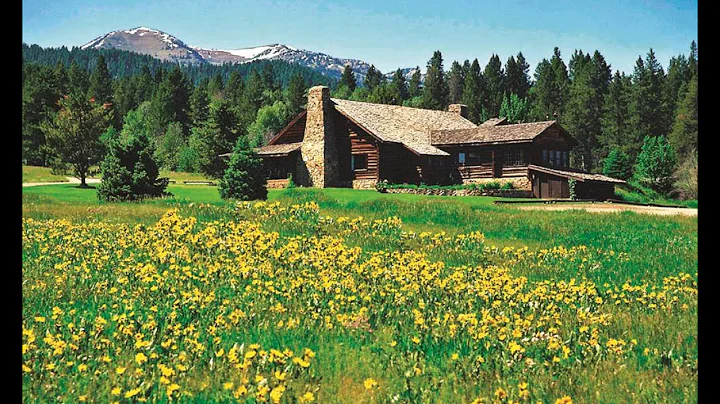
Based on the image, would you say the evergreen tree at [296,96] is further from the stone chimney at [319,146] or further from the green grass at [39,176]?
the stone chimney at [319,146]

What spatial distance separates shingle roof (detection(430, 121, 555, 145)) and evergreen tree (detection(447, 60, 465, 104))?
91944mm

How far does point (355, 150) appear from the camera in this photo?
183 feet

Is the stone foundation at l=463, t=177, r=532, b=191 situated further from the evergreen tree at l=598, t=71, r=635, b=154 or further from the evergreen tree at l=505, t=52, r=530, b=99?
the evergreen tree at l=505, t=52, r=530, b=99

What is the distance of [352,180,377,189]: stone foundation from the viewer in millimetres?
54625

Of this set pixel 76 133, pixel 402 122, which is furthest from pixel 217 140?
pixel 402 122

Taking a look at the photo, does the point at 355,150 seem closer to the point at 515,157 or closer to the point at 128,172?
the point at 515,157

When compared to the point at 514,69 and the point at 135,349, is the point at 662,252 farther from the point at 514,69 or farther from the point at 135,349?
the point at 514,69

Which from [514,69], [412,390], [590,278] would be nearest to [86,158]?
[590,278]

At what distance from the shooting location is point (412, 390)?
239 inches

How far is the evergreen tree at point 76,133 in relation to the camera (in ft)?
167

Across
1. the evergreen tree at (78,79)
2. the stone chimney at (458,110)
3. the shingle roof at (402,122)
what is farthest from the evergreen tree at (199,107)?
the shingle roof at (402,122)

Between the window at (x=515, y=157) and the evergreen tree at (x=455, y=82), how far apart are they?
94.7 m
